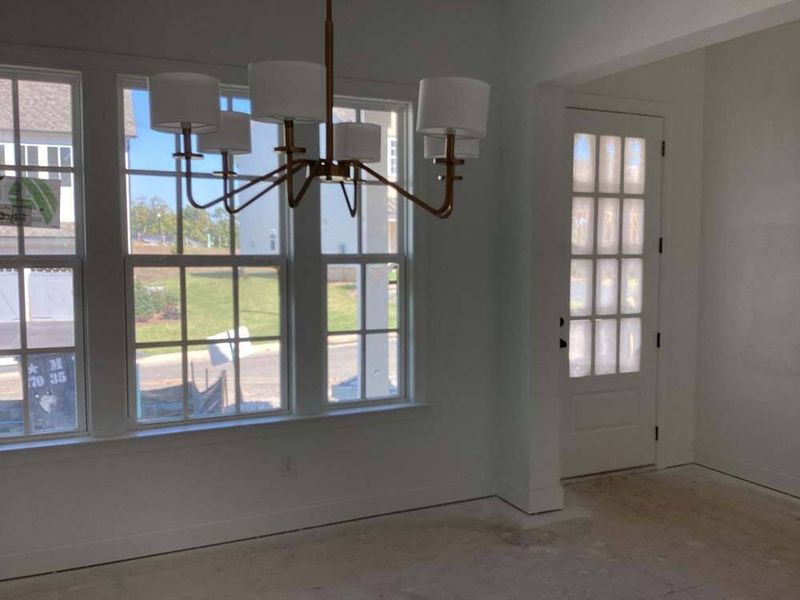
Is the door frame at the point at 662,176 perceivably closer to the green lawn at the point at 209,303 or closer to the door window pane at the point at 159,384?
the green lawn at the point at 209,303

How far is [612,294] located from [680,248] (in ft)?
2.05

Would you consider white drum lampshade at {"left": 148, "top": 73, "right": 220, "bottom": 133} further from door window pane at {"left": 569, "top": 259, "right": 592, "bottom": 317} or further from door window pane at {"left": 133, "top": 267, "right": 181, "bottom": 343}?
door window pane at {"left": 569, "top": 259, "right": 592, "bottom": 317}

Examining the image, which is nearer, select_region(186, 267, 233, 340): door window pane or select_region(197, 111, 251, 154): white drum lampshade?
select_region(197, 111, 251, 154): white drum lampshade

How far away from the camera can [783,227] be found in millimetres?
4039

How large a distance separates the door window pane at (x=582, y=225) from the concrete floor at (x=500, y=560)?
1526 mm

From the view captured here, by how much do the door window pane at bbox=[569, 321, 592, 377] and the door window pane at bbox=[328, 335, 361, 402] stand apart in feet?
4.60

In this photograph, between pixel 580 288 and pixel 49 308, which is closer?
pixel 49 308

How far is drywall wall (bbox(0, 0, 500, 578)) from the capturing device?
119 inches

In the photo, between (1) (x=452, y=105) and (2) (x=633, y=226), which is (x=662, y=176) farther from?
(1) (x=452, y=105)

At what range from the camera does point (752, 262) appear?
423 cm

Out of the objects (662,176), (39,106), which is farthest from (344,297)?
(662,176)

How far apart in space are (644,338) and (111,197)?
3305mm

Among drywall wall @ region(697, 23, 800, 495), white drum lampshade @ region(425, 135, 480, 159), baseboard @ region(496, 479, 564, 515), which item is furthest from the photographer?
drywall wall @ region(697, 23, 800, 495)

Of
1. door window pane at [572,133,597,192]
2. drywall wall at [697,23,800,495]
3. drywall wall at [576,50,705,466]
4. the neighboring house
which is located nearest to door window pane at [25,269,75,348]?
the neighboring house
